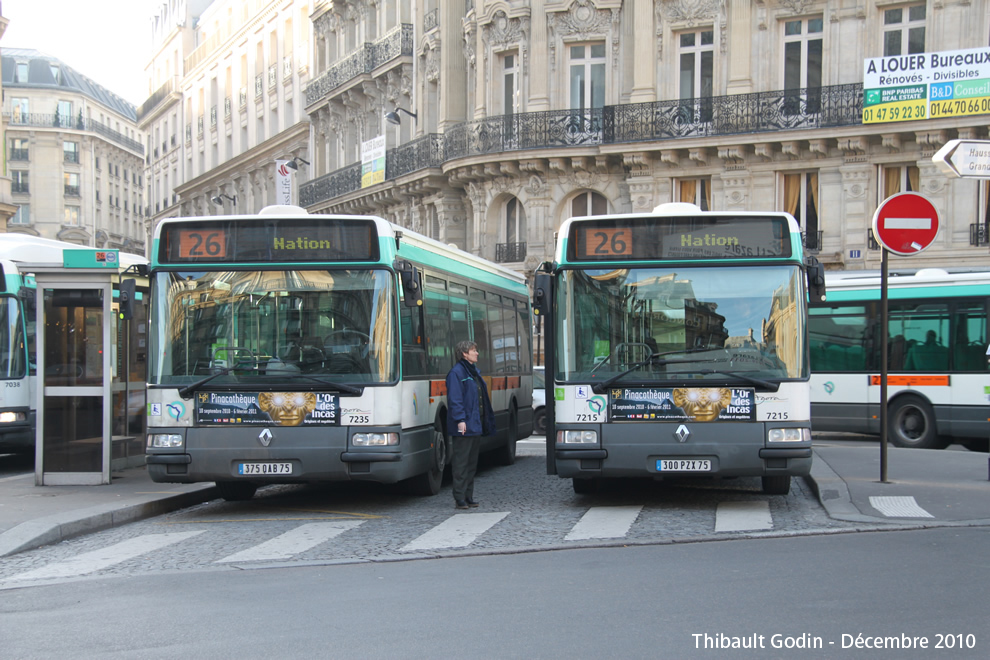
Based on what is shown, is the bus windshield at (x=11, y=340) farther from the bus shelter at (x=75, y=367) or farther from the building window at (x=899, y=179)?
the building window at (x=899, y=179)

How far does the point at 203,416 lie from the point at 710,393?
464 cm

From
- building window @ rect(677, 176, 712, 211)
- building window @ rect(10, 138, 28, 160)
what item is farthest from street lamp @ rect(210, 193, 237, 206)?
building window @ rect(10, 138, 28, 160)

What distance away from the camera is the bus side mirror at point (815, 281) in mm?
10586

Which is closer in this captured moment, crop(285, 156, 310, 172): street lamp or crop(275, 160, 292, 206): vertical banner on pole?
crop(275, 160, 292, 206): vertical banner on pole

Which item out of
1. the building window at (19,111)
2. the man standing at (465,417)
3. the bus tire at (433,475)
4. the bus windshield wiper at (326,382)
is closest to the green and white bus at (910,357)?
the bus tire at (433,475)

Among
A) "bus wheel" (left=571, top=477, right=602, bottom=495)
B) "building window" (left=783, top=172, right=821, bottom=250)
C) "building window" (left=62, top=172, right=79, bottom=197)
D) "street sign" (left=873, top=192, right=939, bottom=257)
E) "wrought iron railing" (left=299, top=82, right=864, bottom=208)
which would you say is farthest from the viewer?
"building window" (left=62, top=172, right=79, bottom=197)

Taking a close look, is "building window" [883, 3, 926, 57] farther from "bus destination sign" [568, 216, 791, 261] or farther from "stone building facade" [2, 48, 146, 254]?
"stone building facade" [2, 48, 146, 254]

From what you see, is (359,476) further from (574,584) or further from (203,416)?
(574,584)

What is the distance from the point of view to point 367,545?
9.04 m

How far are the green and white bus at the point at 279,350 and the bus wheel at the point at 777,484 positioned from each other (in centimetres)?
370

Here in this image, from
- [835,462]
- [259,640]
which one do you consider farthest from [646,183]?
[259,640]

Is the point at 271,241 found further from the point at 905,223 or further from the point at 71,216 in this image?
the point at 71,216

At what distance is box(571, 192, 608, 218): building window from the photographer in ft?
106

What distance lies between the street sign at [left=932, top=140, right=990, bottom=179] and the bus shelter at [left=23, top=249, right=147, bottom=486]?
845cm
